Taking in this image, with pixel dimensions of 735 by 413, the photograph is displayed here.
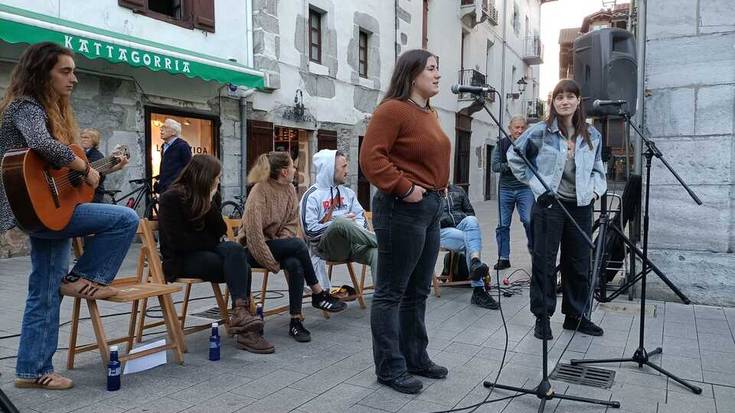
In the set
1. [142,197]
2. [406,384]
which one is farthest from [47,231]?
[142,197]

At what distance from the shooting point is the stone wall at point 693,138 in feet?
16.7

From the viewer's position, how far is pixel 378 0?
14219 millimetres

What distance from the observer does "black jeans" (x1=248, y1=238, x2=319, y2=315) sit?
416 cm

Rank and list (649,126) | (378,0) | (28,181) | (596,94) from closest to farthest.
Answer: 1. (28,181)
2. (649,126)
3. (596,94)
4. (378,0)

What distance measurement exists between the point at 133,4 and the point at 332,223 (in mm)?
5954

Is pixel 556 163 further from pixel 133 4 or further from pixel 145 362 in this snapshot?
pixel 133 4

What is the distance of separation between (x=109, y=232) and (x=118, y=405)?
898 millimetres

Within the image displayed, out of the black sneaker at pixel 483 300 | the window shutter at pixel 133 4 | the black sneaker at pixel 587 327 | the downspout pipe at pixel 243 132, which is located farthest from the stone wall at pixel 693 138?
the downspout pipe at pixel 243 132

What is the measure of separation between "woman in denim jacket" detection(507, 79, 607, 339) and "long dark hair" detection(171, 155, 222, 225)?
2.05 meters

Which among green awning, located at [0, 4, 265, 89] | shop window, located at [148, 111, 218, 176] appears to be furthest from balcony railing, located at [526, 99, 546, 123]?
green awning, located at [0, 4, 265, 89]

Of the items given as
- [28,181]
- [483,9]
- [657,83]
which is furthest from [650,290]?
[483,9]

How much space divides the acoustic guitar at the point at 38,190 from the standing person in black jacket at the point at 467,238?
3075 mm

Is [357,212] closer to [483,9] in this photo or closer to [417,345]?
[417,345]

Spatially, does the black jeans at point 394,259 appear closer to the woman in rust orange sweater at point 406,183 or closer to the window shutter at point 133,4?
the woman in rust orange sweater at point 406,183
